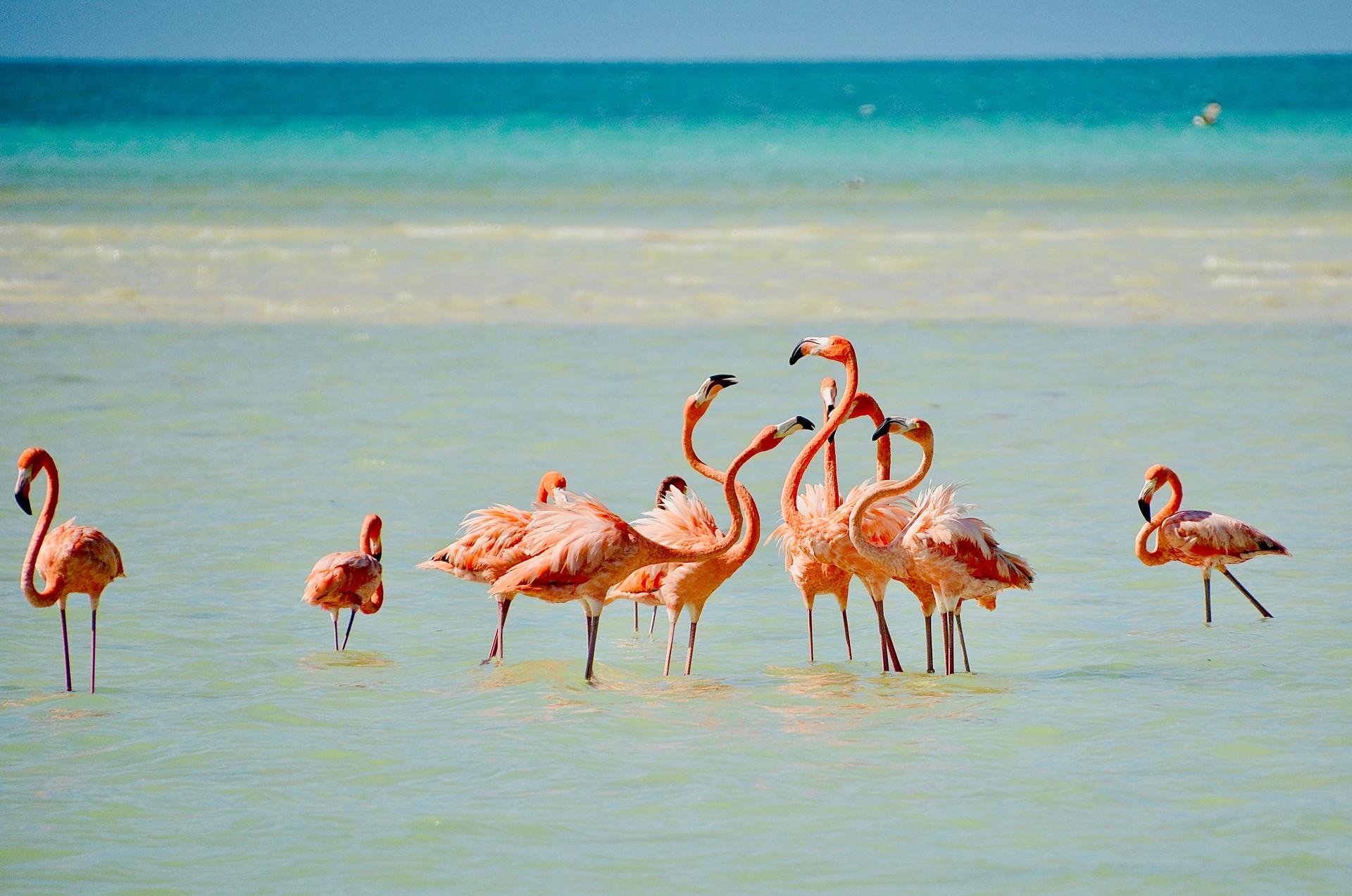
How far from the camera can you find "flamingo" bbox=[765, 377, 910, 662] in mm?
5930

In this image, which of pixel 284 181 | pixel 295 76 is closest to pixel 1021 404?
pixel 284 181

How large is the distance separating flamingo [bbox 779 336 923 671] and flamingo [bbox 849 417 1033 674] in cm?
8

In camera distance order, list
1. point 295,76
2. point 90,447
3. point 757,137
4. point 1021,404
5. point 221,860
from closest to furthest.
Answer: point 221,860 → point 90,447 → point 1021,404 → point 757,137 → point 295,76

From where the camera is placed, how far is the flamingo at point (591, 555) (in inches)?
222

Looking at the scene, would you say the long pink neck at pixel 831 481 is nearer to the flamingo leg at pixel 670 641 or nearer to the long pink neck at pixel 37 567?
the flamingo leg at pixel 670 641

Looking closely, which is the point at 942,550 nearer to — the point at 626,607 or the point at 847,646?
the point at 847,646

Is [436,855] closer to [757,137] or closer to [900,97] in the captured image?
[757,137]

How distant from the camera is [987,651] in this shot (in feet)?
20.4

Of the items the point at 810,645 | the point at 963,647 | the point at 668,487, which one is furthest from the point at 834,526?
the point at 668,487

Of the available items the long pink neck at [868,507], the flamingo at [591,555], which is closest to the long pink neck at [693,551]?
the flamingo at [591,555]

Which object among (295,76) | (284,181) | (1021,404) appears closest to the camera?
(1021,404)

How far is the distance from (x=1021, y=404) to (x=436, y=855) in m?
7.33

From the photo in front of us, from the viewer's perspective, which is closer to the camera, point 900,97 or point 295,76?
point 900,97

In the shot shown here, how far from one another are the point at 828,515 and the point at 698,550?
552 mm
